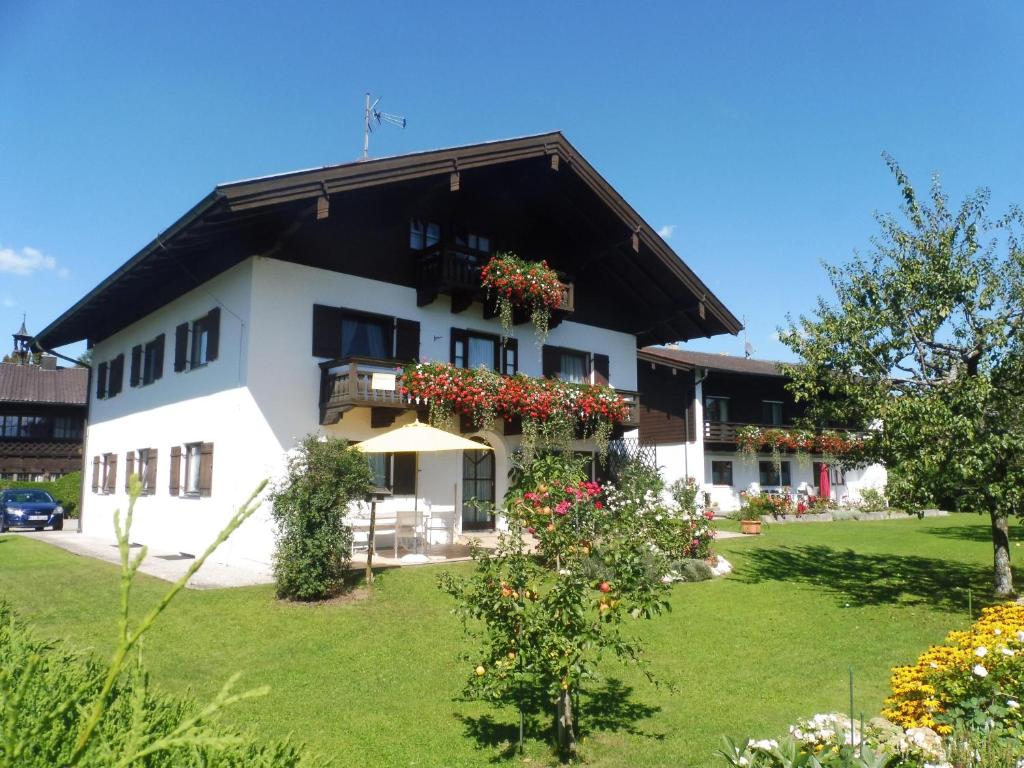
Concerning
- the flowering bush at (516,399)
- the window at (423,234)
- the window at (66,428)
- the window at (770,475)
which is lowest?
the window at (770,475)

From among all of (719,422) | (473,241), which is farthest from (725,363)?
(473,241)

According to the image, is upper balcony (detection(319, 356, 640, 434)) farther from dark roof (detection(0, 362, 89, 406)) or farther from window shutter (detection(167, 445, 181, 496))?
dark roof (detection(0, 362, 89, 406))

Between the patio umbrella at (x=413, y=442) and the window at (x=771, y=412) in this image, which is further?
the window at (x=771, y=412)

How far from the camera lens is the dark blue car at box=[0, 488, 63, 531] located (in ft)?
77.7

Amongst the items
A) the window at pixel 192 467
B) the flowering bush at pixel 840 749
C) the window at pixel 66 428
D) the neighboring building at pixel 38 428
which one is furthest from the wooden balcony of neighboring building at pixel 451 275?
the window at pixel 66 428

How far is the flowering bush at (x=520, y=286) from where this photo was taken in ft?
54.1

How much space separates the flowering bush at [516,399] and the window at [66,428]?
31.8 m

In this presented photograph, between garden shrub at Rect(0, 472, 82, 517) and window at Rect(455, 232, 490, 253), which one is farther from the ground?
window at Rect(455, 232, 490, 253)

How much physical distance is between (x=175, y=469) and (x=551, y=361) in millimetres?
9179

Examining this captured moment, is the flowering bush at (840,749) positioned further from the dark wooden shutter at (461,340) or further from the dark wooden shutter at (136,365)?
the dark wooden shutter at (136,365)

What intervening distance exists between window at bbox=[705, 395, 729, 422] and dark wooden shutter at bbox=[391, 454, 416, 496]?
17.6m

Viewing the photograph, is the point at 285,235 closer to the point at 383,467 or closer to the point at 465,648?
the point at 383,467

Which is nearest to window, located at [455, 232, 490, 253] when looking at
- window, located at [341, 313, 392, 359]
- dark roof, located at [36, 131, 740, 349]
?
dark roof, located at [36, 131, 740, 349]

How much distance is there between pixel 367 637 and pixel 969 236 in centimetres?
1069
